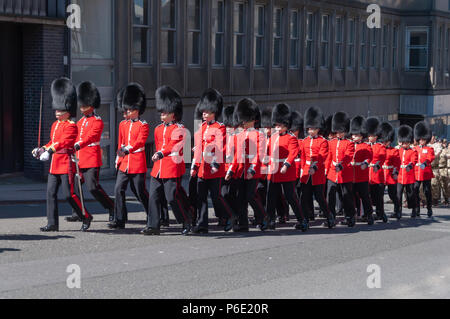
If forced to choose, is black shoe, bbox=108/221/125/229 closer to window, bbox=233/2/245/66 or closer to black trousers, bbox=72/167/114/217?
black trousers, bbox=72/167/114/217

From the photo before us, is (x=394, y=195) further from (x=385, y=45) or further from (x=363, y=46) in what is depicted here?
(x=385, y=45)

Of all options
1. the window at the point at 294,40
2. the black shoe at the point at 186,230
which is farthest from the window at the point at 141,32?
the black shoe at the point at 186,230

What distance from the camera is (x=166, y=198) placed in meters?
12.6

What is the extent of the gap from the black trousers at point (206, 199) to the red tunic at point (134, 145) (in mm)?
884

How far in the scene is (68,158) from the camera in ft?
40.5

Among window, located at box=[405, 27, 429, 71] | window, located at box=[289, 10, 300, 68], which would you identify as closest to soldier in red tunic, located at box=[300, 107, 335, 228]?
window, located at box=[289, 10, 300, 68]

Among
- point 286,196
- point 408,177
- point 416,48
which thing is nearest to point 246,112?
point 286,196

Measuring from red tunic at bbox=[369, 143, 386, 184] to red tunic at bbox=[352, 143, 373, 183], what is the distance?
2.31 feet

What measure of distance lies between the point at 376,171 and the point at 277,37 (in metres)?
15.4

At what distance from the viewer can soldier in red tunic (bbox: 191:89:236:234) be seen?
41.3 feet

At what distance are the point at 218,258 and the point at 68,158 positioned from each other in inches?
112
